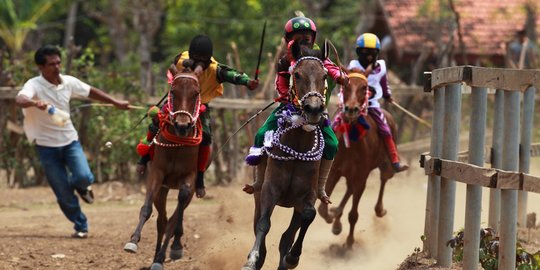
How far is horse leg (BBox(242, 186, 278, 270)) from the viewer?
8961mm

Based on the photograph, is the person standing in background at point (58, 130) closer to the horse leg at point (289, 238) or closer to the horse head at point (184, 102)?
the horse head at point (184, 102)

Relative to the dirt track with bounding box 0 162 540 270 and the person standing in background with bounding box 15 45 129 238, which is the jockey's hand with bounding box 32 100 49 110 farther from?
the dirt track with bounding box 0 162 540 270

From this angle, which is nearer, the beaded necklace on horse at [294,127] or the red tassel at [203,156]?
the beaded necklace on horse at [294,127]

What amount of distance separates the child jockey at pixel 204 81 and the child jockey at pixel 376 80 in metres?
2.27

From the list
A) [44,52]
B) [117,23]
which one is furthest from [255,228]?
[117,23]

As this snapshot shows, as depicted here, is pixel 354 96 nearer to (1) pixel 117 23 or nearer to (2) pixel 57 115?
(2) pixel 57 115

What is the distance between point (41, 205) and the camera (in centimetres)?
1634

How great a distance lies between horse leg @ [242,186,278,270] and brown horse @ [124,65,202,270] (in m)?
1.13

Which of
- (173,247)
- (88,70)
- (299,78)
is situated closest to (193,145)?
(173,247)

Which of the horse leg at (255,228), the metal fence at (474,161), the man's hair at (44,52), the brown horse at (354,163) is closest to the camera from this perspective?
the metal fence at (474,161)

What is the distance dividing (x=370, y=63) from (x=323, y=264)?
268cm

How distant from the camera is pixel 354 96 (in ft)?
39.1

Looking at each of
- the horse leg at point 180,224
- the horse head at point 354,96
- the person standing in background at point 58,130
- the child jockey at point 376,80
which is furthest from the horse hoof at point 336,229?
the person standing in background at point 58,130

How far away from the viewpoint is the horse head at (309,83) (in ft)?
28.1
